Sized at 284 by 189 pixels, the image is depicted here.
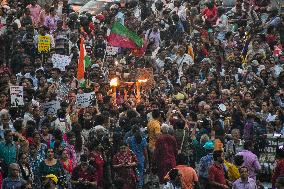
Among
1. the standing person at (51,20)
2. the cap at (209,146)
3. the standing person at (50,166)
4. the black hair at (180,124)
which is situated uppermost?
the standing person at (51,20)

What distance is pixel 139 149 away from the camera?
1778 centimetres

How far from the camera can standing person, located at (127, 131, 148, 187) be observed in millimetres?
17656

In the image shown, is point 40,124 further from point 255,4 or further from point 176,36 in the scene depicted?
point 255,4

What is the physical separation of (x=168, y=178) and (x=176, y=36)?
497 inches

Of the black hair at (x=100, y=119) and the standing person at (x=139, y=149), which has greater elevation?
the black hair at (x=100, y=119)

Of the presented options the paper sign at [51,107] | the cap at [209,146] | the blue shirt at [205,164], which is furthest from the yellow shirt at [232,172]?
the paper sign at [51,107]

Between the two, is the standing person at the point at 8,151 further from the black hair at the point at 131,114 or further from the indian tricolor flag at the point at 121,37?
the indian tricolor flag at the point at 121,37

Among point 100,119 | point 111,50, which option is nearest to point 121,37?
point 111,50

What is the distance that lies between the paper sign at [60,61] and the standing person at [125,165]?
5.88m

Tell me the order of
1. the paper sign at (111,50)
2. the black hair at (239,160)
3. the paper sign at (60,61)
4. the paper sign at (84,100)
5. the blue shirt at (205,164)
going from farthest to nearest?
the paper sign at (111,50) < the paper sign at (60,61) < the paper sign at (84,100) < the blue shirt at (205,164) < the black hair at (239,160)

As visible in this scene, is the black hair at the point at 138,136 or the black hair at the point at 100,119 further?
the black hair at the point at 100,119

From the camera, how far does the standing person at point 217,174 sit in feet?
52.4

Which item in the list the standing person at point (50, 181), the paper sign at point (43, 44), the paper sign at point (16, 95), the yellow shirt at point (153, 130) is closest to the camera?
the standing person at point (50, 181)

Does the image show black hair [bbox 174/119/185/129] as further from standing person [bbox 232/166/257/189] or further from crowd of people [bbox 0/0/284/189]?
standing person [bbox 232/166/257/189]
